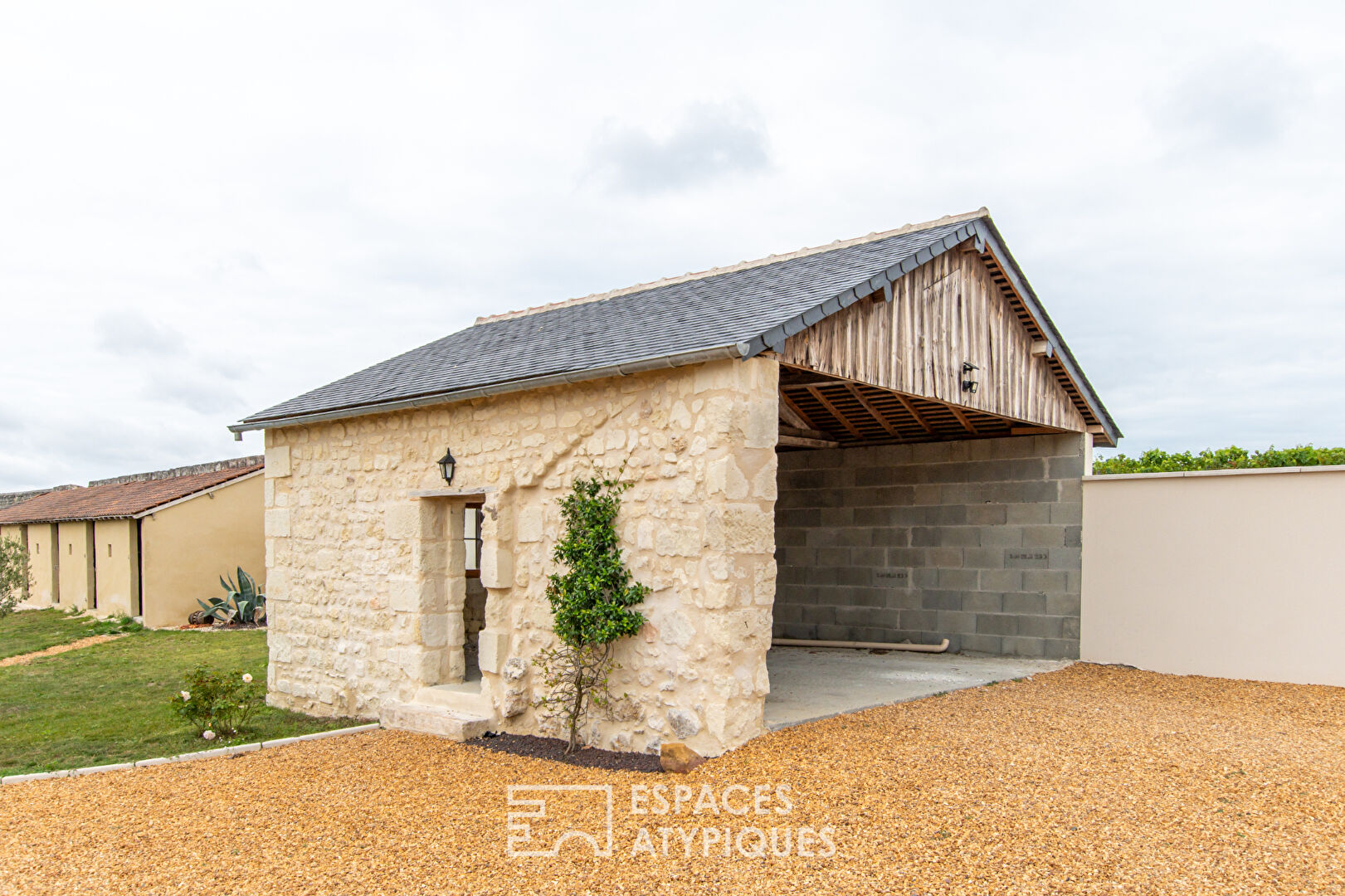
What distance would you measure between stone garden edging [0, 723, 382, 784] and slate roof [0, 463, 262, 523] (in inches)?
399

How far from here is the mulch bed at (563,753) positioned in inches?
239

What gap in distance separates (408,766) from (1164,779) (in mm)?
4656

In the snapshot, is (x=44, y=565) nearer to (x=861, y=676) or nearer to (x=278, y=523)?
(x=278, y=523)

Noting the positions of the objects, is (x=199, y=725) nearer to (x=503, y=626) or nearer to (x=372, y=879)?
(x=503, y=626)

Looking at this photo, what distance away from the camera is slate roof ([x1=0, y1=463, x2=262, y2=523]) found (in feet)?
55.1

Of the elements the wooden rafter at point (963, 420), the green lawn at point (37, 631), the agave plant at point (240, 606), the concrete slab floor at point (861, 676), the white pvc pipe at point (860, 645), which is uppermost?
the wooden rafter at point (963, 420)

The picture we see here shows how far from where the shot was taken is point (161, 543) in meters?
16.2

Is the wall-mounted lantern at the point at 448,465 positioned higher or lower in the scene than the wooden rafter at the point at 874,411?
lower

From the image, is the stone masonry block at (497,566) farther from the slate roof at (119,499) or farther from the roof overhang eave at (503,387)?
the slate roof at (119,499)

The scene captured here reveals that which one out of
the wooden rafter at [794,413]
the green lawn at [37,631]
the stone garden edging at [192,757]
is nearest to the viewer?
the stone garden edging at [192,757]

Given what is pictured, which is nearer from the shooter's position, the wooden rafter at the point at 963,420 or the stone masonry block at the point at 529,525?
the stone masonry block at the point at 529,525

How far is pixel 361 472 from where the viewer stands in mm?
8562

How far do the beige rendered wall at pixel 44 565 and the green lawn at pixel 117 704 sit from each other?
20.6 ft

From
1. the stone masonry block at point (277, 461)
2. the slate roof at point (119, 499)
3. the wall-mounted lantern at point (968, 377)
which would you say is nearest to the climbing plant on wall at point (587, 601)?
the wall-mounted lantern at point (968, 377)
